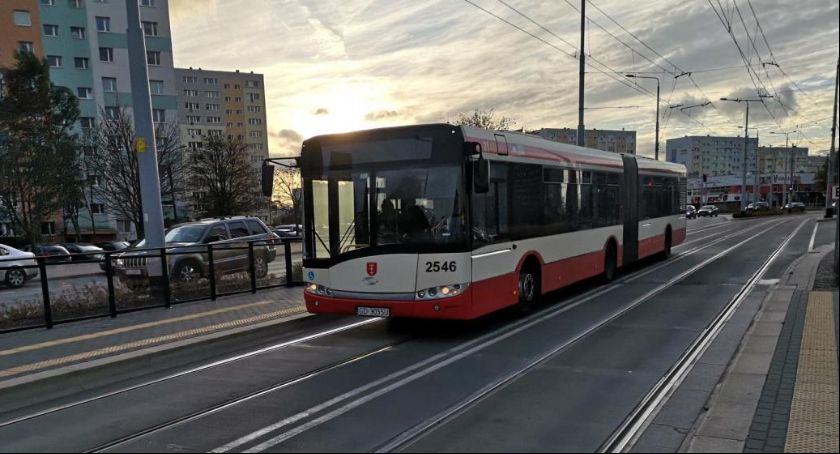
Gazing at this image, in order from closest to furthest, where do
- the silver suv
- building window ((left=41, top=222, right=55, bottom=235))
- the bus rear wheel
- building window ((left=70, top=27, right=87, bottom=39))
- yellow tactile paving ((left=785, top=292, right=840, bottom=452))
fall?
1. yellow tactile paving ((left=785, top=292, right=840, bottom=452))
2. the bus rear wheel
3. the silver suv
4. building window ((left=41, top=222, right=55, bottom=235))
5. building window ((left=70, top=27, right=87, bottom=39))

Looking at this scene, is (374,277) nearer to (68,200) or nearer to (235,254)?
(235,254)

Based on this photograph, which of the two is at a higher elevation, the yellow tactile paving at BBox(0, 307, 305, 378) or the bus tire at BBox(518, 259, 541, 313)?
the bus tire at BBox(518, 259, 541, 313)

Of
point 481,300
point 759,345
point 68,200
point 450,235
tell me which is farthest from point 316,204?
point 68,200

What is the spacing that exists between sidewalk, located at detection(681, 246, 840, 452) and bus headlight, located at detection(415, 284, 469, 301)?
3257mm

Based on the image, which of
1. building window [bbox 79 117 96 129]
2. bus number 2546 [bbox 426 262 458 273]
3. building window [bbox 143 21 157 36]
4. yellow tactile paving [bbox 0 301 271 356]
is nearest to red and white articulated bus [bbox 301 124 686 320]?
bus number 2546 [bbox 426 262 458 273]

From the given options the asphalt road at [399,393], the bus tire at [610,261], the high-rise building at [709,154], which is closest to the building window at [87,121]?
the bus tire at [610,261]

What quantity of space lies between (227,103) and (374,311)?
4530 inches

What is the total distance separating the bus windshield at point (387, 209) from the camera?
7555mm

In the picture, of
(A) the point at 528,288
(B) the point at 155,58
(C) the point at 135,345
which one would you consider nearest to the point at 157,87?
(B) the point at 155,58

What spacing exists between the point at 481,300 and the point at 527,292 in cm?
182

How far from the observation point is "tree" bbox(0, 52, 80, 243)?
3234cm

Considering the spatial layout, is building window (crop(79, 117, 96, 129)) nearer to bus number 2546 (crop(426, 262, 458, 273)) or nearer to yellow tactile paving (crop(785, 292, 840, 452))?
bus number 2546 (crop(426, 262, 458, 273))

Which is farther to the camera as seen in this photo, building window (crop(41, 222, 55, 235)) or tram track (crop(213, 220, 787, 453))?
building window (crop(41, 222, 55, 235))

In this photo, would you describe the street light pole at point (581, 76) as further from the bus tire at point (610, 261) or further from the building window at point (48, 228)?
the building window at point (48, 228)
